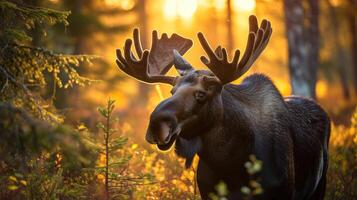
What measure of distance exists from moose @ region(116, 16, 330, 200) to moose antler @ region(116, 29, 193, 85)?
0.01 m

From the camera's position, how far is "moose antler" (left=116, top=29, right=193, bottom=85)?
6.35m

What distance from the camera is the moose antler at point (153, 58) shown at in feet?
20.8

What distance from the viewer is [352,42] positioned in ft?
82.1

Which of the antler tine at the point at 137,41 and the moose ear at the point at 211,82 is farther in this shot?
the antler tine at the point at 137,41

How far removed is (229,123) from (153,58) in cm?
144

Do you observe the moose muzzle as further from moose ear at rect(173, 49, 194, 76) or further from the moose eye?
moose ear at rect(173, 49, 194, 76)

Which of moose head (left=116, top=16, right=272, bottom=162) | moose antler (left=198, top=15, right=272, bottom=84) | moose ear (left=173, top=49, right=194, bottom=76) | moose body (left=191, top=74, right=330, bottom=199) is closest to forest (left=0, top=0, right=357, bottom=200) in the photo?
moose body (left=191, top=74, right=330, bottom=199)

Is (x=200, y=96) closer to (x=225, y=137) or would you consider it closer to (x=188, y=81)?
(x=188, y=81)

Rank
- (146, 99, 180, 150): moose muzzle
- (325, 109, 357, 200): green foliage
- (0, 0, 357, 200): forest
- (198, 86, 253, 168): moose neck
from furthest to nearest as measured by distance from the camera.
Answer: (325, 109, 357, 200): green foliage → (198, 86, 253, 168): moose neck → (146, 99, 180, 150): moose muzzle → (0, 0, 357, 200): forest

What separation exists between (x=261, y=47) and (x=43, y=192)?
2920 millimetres

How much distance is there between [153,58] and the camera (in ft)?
22.5

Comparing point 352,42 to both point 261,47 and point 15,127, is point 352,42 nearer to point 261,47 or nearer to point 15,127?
point 261,47

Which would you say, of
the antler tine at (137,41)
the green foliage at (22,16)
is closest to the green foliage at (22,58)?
the green foliage at (22,16)

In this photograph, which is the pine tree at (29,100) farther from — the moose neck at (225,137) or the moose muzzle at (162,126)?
the moose neck at (225,137)
